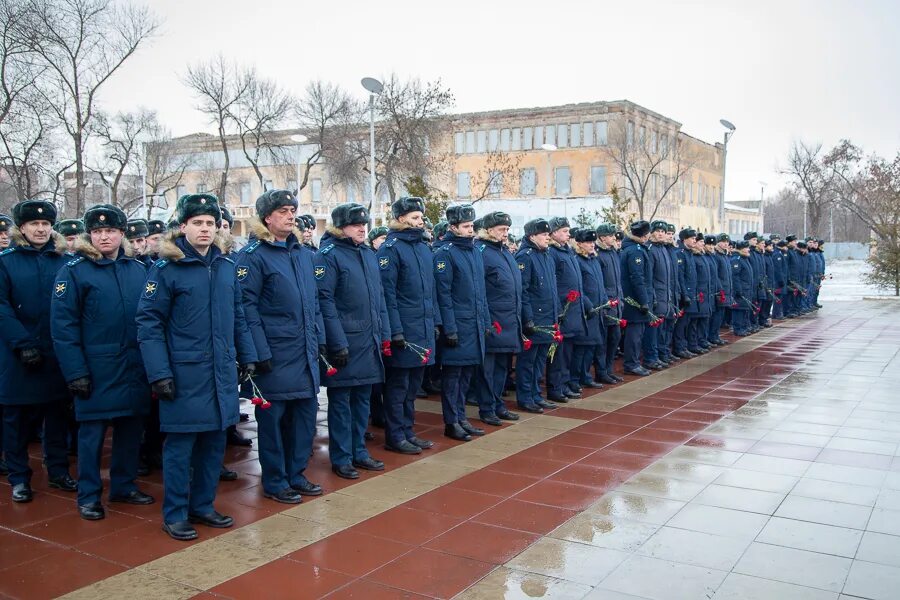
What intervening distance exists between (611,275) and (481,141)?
1826 inches

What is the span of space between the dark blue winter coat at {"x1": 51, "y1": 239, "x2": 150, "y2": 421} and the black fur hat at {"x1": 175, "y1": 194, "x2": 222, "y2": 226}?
0.77 m

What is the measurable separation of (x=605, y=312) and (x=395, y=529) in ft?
19.9

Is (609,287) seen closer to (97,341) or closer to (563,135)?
(97,341)

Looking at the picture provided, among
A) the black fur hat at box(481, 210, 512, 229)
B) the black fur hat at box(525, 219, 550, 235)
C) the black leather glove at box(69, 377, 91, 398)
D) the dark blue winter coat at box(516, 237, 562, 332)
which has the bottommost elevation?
the black leather glove at box(69, 377, 91, 398)

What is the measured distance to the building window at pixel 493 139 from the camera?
5531cm

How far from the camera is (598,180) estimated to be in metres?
52.6

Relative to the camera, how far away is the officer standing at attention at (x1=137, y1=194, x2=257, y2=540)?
491 cm

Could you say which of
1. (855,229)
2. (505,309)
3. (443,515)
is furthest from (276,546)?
(855,229)

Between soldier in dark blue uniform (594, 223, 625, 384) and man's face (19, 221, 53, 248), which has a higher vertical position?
man's face (19, 221, 53, 248)

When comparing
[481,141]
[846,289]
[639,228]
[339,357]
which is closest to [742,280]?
[639,228]

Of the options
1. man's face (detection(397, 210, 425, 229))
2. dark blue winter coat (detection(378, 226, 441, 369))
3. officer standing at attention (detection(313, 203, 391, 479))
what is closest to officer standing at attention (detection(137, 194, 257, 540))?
officer standing at attention (detection(313, 203, 391, 479))

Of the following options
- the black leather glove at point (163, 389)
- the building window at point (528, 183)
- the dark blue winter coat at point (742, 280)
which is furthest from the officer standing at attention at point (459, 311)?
the building window at point (528, 183)

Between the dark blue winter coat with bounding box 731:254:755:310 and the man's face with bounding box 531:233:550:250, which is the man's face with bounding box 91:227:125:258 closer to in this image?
the man's face with bounding box 531:233:550:250

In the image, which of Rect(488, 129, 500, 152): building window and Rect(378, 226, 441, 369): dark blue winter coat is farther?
Rect(488, 129, 500, 152): building window
